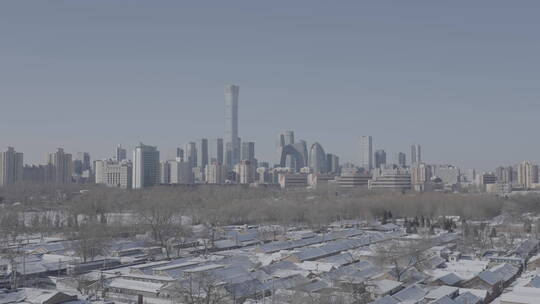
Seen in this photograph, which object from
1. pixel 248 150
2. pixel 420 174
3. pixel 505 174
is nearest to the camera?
pixel 420 174

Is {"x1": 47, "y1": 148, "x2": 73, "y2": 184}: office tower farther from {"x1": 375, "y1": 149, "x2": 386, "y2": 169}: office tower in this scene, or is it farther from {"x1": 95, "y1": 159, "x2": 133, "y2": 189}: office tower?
{"x1": 375, "y1": 149, "x2": 386, "y2": 169}: office tower

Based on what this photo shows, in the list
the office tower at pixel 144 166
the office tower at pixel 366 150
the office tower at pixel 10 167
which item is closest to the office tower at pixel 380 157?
the office tower at pixel 366 150

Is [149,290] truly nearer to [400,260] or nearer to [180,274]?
[180,274]

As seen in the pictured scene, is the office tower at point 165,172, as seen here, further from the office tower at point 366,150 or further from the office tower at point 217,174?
the office tower at point 366,150

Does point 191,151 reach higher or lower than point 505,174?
higher

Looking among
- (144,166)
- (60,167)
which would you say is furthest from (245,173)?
(60,167)

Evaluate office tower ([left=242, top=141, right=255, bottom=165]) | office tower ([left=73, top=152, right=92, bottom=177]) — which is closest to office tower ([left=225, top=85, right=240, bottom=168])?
office tower ([left=242, top=141, right=255, bottom=165])

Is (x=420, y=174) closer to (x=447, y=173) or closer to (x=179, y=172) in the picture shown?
(x=447, y=173)
